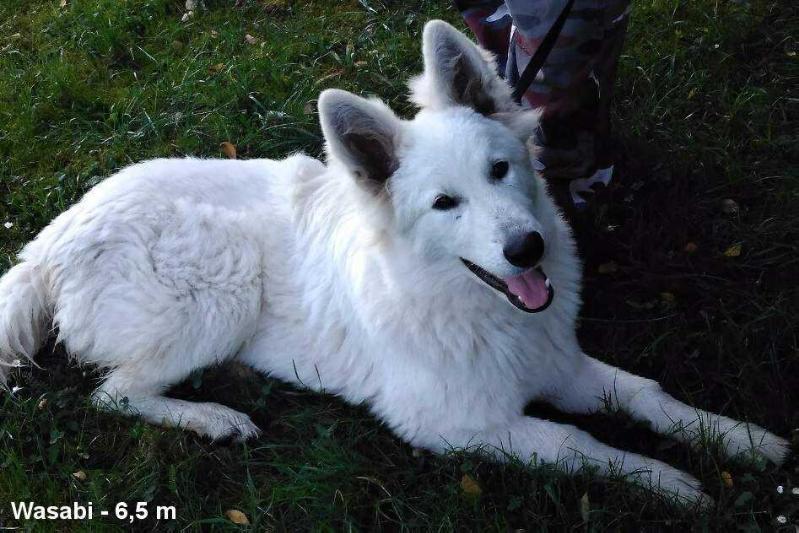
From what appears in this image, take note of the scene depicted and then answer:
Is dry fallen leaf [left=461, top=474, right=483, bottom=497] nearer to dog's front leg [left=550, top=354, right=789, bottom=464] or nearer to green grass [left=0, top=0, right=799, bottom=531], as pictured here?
green grass [left=0, top=0, right=799, bottom=531]

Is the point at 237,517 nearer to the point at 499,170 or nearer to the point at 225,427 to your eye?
the point at 225,427

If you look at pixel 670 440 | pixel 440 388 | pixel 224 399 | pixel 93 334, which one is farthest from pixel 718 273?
pixel 93 334

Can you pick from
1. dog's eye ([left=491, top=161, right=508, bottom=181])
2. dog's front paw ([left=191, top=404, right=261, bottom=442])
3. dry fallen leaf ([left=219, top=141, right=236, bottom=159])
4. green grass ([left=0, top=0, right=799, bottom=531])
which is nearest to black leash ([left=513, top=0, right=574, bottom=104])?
dog's eye ([left=491, top=161, right=508, bottom=181])

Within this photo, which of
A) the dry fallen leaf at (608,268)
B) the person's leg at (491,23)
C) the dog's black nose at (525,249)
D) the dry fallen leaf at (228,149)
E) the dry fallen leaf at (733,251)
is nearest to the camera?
the dog's black nose at (525,249)

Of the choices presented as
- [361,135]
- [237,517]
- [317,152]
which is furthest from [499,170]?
[317,152]

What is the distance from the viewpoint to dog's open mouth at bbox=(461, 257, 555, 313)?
105 inches

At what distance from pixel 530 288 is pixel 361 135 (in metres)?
0.82

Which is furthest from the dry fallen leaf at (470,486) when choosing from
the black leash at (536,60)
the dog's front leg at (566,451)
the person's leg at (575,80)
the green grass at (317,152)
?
the person's leg at (575,80)

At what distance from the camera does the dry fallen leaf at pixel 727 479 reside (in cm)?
272

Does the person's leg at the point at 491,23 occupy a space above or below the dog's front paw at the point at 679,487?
above

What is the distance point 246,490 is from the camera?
306 centimetres

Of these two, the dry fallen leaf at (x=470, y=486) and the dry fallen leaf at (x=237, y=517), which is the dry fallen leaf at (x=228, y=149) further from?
the dry fallen leaf at (x=470, y=486)

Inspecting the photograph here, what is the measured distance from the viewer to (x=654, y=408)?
297 centimetres

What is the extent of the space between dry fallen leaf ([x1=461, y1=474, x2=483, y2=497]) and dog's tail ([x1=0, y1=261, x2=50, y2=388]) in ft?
6.63
